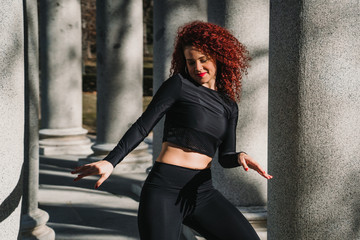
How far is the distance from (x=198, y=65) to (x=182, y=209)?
1.48 metres

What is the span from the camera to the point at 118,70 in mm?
17281

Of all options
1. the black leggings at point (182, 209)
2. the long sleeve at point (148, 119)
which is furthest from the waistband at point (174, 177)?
the long sleeve at point (148, 119)

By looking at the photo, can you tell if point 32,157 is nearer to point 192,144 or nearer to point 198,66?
point 192,144

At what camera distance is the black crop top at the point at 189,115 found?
5328 millimetres

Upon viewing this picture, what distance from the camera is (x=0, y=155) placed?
5.71 metres

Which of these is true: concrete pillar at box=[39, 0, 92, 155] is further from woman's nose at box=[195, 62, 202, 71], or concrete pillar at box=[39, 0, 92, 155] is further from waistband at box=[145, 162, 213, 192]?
waistband at box=[145, 162, 213, 192]

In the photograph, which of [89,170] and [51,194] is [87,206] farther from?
[89,170]

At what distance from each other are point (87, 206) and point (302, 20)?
29.2 ft

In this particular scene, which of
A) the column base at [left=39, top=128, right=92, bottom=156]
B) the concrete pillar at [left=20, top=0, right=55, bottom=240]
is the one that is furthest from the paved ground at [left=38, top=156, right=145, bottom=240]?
the column base at [left=39, top=128, right=92, bottom=156]

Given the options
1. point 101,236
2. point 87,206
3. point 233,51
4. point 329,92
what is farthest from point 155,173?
point 87,206

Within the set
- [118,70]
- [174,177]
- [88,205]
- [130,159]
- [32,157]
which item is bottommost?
[88,205]

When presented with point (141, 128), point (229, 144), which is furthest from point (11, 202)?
point (229, 144)

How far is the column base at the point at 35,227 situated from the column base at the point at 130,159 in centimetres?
766

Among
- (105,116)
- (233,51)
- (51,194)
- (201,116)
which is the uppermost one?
(233,51)
